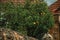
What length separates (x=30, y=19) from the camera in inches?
384

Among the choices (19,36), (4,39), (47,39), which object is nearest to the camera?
(4,39)

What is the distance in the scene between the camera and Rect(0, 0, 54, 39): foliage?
9.66m

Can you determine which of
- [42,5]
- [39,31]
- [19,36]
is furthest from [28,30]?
[19,36]

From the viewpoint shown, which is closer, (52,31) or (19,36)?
(19,36)

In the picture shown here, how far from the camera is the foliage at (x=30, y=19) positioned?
9656 mm

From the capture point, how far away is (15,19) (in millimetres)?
9719

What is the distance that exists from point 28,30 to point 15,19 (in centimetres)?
58

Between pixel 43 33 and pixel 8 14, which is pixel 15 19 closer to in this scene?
pixel 8 14

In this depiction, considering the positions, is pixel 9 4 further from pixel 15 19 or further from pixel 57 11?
pixel 57 11

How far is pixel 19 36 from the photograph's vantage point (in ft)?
26.8

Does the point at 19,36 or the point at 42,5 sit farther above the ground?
the point at 42,5

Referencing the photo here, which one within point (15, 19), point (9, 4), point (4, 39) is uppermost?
point (9, 4)

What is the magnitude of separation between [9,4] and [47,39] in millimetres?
2024

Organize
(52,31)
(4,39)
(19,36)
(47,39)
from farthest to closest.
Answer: (52,31), (47,39), (19,36), (4,39)
